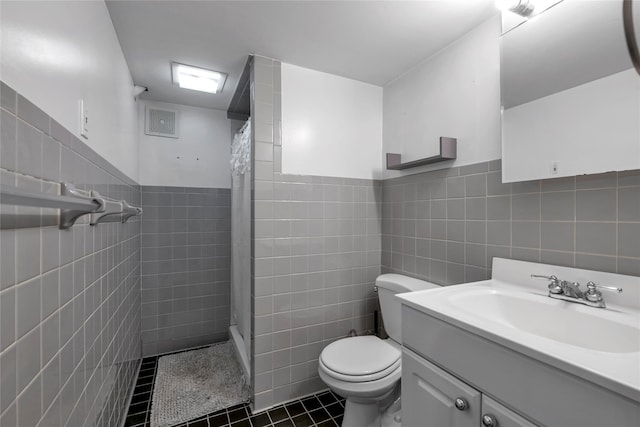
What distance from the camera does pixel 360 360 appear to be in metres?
1.47

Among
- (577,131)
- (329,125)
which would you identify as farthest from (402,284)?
(329,125)

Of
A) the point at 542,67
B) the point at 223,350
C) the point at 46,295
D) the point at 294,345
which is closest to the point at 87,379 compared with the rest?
the point at 46,295

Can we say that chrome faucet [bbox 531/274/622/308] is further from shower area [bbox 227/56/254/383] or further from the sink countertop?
shower area [bbox 227/56/254/383]

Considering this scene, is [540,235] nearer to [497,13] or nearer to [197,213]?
[497,13]

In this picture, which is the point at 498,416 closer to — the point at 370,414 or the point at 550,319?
the point at 550,319

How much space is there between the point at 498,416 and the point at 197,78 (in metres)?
2.40

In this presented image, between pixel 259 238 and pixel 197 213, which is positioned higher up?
pixel 197 213

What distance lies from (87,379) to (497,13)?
2.33 metres

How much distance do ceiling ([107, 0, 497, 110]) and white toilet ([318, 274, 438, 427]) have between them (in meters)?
1.41

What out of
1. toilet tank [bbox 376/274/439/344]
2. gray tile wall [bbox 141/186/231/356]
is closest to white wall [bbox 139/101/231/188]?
gray tile wall [bbox 141/186/231/356]

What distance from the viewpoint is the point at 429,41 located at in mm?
1571

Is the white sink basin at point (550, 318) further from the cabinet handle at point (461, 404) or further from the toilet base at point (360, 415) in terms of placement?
the toilet base at point (360, 415)

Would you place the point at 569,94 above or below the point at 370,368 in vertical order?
above

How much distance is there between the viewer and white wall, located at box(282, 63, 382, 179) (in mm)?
1817
